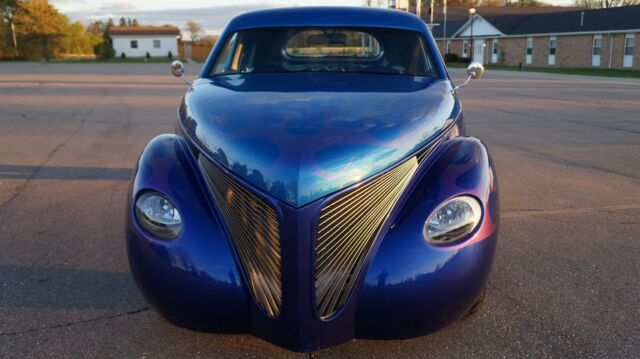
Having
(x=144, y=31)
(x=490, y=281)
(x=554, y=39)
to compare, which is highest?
(x=144, y=31)

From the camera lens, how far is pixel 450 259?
95.8 inches

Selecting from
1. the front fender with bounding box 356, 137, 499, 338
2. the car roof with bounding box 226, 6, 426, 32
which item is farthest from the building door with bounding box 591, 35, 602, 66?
the front fender with bounding box 356, 137, 499, 338

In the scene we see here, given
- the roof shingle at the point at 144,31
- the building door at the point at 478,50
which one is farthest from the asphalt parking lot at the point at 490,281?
the roof shingle at the point at 144,31

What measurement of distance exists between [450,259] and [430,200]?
28cm

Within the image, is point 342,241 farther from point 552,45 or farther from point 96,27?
point 96,27

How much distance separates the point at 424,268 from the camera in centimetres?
239

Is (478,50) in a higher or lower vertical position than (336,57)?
higher

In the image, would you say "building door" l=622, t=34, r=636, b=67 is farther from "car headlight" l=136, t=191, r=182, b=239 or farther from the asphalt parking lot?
"car headlight" l=136, t=191, r=182, b=239

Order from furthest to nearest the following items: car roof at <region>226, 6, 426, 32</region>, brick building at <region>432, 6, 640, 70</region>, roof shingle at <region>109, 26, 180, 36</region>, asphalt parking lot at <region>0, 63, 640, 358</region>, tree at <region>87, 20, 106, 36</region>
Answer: tree at <region>87, 20, 106, 36</region>
roof shingle at <region>109, 26, 180, 36</region>
brick building at <region>432, 6, 640, 70</region>
car roof at <region>226, 6, 426, 32</region>
asphalt parking lot at <region>0, 63, 640, 358</region>

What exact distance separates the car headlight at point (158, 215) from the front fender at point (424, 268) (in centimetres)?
91

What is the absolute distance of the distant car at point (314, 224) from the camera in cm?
236

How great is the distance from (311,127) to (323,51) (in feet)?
7.30

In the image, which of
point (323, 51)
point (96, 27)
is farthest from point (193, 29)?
point (323, 51)

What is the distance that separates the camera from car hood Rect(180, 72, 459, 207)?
94.3 inches
